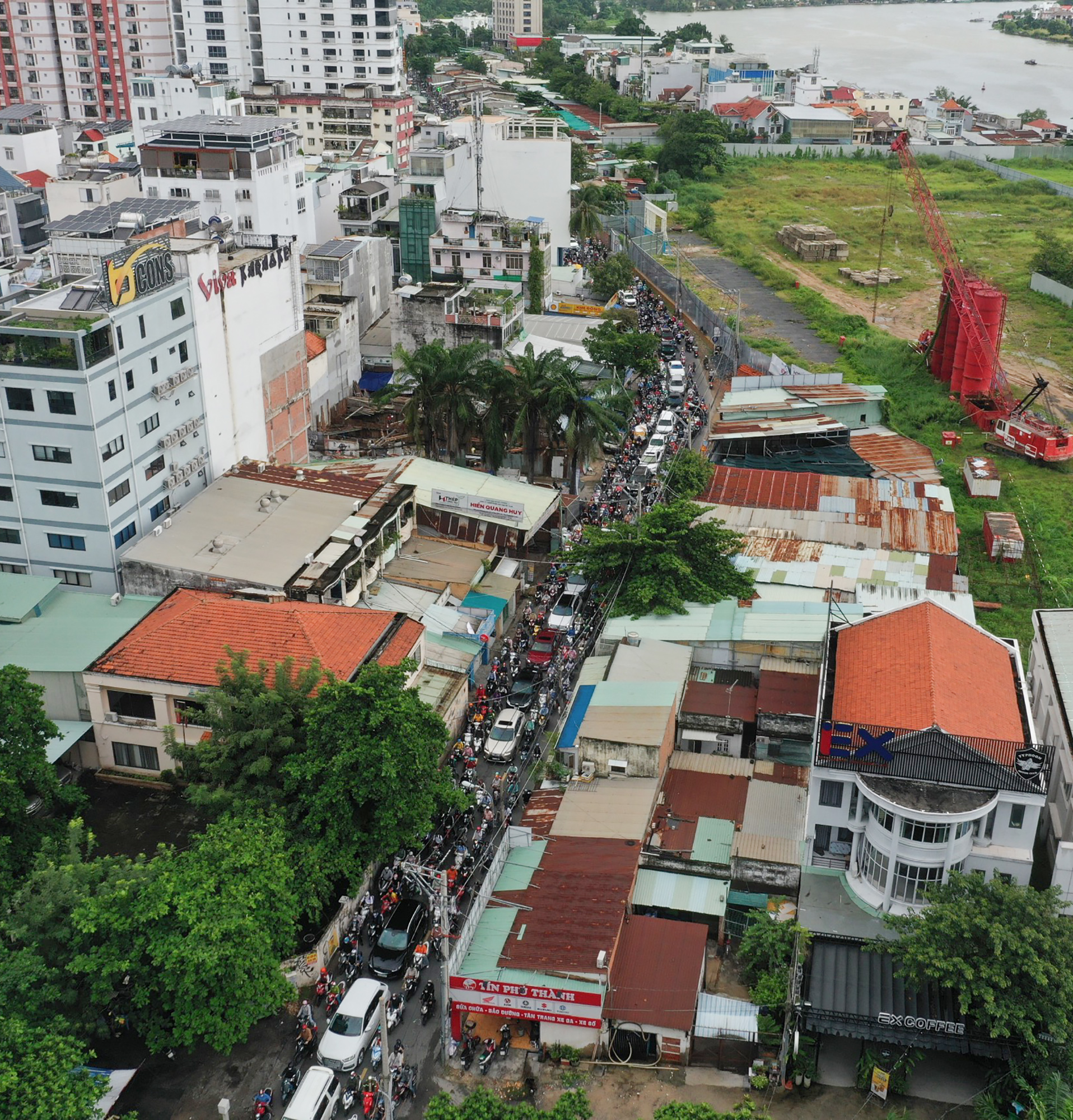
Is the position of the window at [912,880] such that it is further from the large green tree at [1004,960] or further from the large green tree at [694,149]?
the large green tree at [694,149]

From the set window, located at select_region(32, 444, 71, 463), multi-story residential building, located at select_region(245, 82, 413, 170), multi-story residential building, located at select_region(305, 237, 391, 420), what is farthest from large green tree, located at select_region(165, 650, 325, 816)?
multi-story residential building, located at select_region(245, 82, 413, 170)

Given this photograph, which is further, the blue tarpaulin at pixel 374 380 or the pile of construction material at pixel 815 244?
the pile of construction material at pixel 815 244

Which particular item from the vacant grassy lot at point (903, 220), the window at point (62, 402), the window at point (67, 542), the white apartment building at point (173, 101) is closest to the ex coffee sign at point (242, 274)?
the window at point (62, 402)

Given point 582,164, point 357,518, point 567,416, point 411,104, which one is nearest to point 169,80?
point 411,104

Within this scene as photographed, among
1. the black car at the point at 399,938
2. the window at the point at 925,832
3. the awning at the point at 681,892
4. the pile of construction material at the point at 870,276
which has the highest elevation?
the window at the point at 925,832

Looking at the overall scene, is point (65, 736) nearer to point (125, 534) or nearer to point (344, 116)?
point (125, 534)
